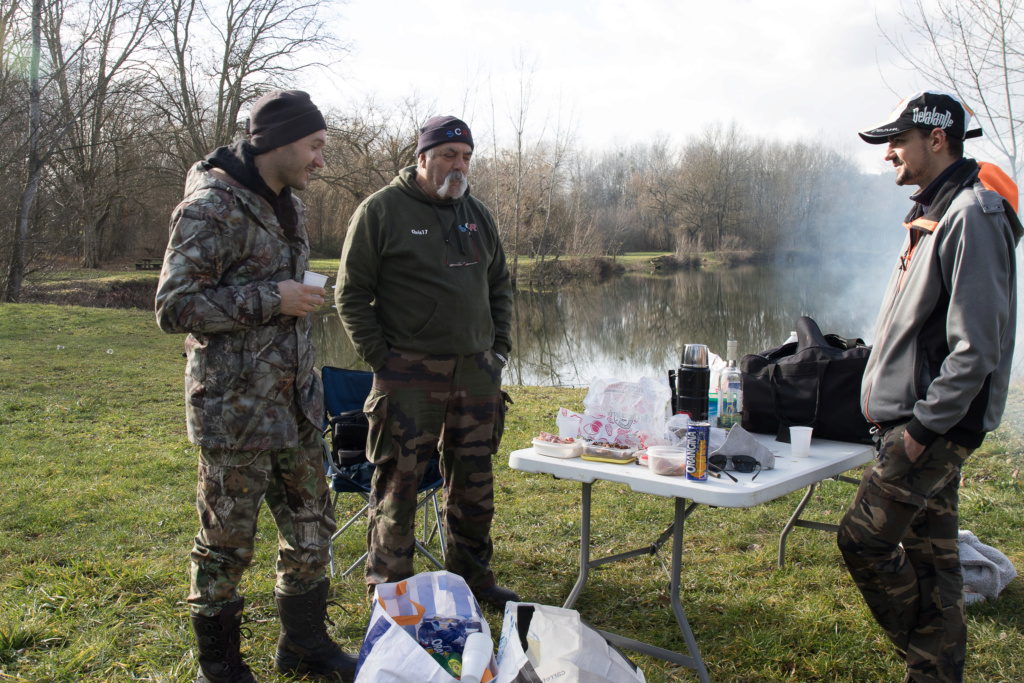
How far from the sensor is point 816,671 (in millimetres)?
2363

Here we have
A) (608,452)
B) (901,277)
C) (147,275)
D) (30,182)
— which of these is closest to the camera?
(901,277)

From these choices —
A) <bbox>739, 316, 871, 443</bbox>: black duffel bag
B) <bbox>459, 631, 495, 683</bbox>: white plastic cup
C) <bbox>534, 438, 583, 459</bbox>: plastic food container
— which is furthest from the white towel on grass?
<bbox>459, 631, 495, 683</bbox>: white plastic cup

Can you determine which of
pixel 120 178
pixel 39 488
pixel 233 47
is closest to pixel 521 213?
pixel 233 47

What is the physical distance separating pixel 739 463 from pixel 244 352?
1.63 m

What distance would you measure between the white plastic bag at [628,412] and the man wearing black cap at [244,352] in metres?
1.03

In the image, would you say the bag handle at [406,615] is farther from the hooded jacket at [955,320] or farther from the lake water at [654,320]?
the lake water at [654,320]

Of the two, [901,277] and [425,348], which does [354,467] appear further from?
[901,277]

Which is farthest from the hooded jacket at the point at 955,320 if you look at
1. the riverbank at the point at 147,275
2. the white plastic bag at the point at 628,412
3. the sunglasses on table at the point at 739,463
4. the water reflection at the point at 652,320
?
the riverbank at the point at 147,275

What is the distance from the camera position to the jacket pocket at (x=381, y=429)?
2.65 metres

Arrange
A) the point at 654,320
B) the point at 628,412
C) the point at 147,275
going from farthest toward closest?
the point at 147,275, the point at 654,320, the point at 628,412

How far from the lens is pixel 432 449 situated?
2.78 metres

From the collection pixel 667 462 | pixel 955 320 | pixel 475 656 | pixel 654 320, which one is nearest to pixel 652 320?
pixel 654 320

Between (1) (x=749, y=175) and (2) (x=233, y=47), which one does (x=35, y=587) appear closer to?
(2) (x=233, y=47)

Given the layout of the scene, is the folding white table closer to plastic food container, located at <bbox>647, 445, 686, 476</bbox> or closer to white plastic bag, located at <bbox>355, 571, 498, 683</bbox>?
plastic food container, located at <bbox>647, 445, 686, 476</bbox>
